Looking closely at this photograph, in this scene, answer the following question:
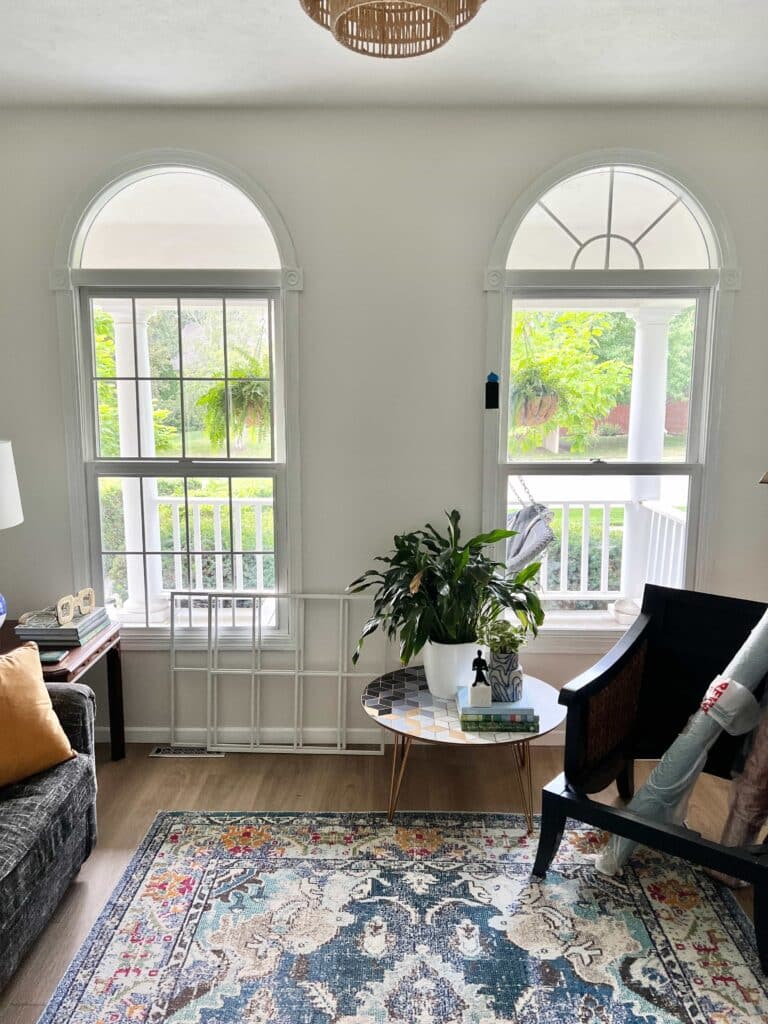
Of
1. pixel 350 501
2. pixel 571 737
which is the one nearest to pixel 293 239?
pixel 350 501

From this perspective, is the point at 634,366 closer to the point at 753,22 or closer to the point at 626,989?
the point at 753,22

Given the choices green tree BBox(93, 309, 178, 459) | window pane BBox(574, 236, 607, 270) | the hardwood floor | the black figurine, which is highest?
window pane BBox(574, 236, 607, 270)

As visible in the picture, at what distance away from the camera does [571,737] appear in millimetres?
2195

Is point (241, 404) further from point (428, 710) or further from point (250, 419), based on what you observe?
point (428, 710)

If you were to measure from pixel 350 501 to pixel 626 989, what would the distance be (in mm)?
1921

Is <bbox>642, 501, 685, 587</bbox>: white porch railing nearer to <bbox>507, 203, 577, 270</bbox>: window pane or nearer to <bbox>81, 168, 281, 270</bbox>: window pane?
<bbox>507, 203, 577, 270</bbox>: window pane

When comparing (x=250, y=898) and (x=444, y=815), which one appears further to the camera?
(x=444, y=815)

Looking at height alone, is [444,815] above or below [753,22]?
below

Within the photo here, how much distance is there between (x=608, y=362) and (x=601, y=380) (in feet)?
0.26

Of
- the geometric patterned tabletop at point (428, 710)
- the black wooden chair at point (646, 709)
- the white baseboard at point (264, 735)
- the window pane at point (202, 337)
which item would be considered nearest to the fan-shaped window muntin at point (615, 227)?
the window pane at point (202, 337)

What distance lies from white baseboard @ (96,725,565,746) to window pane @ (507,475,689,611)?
26.5 inches

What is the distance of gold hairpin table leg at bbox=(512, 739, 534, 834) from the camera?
2.54 metres

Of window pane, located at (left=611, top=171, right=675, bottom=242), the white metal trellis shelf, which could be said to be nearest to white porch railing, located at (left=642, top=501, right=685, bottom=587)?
window pane, located at (left=611, top=171, right=675, bottom=242)

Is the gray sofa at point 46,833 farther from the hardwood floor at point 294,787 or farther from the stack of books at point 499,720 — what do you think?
the stack of books at point 499,720
